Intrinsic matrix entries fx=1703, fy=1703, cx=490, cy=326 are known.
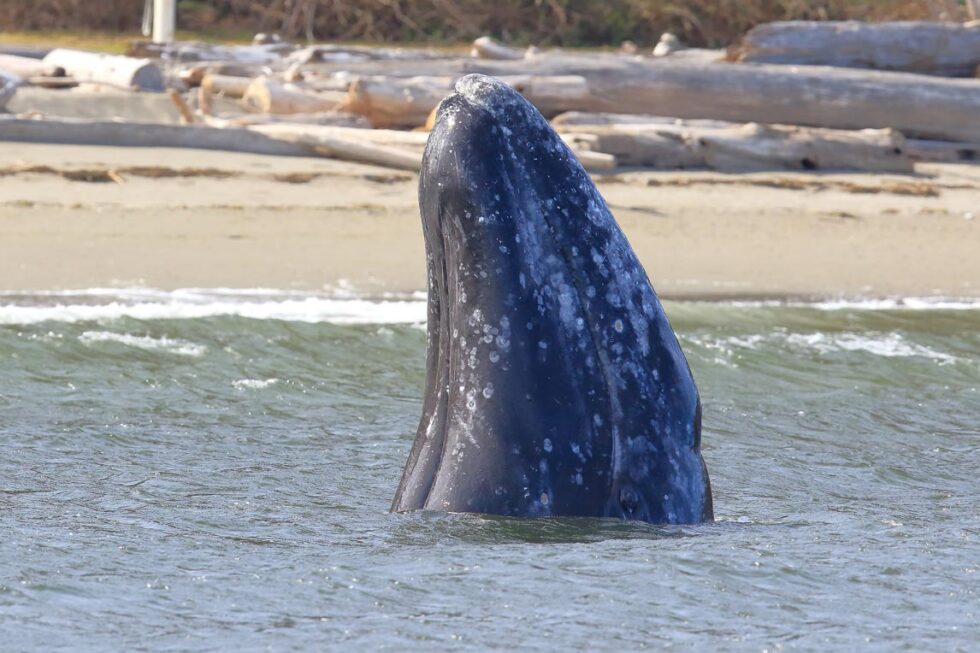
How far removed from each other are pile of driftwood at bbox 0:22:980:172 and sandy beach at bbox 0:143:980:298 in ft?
1.43

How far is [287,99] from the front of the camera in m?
19.8

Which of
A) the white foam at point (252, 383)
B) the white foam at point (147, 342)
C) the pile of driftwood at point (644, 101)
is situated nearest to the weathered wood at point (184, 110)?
the pile of driftwood at point (644, 101)

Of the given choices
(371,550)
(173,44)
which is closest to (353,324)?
(371,550)

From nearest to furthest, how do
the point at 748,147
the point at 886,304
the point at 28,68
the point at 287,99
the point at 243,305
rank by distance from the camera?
1. the point at 243,305
2. the point at 886,304
3. the point at 748,147
4. the point at 287,99
5. the point at 28,68

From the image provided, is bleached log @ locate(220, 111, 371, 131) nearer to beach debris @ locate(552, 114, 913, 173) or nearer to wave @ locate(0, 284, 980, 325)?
beach debris @ locate(552, 114, 913, 173)

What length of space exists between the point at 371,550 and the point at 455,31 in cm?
2833

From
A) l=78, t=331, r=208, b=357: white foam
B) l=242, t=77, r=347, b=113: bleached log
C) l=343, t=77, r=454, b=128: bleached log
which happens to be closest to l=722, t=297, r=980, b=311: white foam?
l=78, t=331, r=208, b=357: white foam

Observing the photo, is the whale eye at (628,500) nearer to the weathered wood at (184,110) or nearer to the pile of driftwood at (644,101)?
the pile of driftwood at (644,101)

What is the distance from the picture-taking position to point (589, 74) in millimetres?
19547

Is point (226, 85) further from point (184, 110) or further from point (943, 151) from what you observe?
Answer: point (943, 151)

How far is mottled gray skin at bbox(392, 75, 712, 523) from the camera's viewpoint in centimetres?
452

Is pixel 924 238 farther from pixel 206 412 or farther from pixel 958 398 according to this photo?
pixel 206 412

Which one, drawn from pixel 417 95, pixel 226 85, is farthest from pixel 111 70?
pixel 417 95

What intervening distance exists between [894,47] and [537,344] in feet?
58.1
